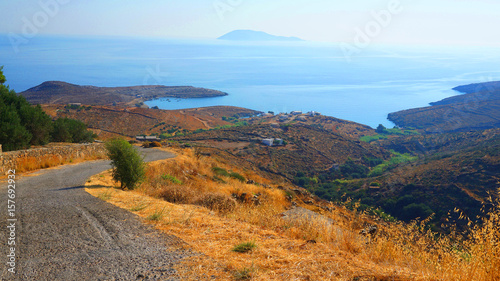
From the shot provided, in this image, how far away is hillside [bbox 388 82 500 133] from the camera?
63650 mm

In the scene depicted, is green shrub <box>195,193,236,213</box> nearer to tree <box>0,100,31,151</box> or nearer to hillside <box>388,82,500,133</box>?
tree <box>0,100,31,151</box>

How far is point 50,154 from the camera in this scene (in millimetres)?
12133

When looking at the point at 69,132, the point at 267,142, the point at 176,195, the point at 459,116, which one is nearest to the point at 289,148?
the point at 267,142

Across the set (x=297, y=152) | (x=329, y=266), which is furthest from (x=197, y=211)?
(x=297, y=152)

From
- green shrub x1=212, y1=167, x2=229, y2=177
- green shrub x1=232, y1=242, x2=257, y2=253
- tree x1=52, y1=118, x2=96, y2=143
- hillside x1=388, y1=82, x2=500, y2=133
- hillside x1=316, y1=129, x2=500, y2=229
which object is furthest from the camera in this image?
hillside x1=388, y1=82, x2=500, y2=133

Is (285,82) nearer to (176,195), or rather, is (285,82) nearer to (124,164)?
(124,164)

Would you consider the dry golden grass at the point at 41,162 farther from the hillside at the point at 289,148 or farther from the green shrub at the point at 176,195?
the hillside at the point at 289,148

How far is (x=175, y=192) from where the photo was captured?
8.35m

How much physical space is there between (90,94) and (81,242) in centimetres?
8656

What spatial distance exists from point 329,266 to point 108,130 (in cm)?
4588

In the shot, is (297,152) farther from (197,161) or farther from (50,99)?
(50,99)

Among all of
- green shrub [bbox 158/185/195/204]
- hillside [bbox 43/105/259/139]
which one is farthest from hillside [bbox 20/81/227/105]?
green shrub [bbox 158/185/195/204]

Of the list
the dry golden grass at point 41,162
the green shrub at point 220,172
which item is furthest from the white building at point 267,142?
the dry golden grass at point 41,162

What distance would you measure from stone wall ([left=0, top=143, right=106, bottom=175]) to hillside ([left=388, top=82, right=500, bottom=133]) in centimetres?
6567
